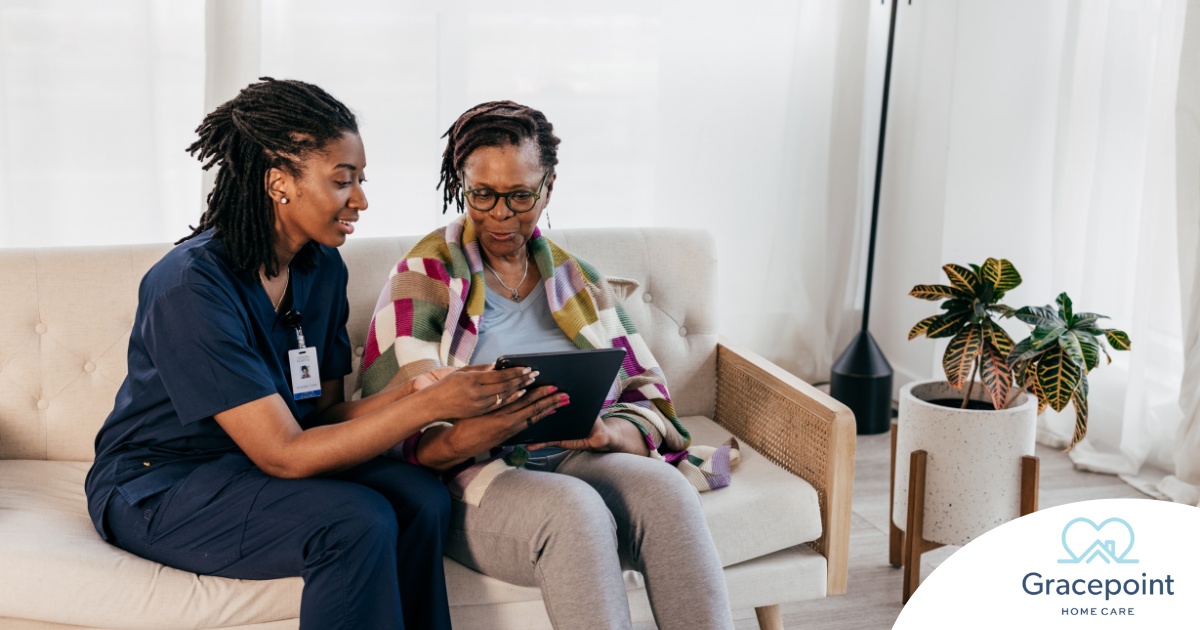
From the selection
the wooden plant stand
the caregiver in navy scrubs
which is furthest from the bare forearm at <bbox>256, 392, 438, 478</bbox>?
the wooden plant stand

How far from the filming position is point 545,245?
2070 mm

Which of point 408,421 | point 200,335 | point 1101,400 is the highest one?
point 200,335

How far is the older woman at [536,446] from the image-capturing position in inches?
65.1

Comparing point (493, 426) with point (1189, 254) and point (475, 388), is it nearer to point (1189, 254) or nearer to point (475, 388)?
point (475, 388)

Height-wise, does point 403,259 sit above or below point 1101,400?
above

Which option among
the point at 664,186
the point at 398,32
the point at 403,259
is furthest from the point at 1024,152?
the point at 403,259

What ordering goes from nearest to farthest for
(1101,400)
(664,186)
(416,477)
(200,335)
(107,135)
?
1. (200,335)
2. (416,477)
3. (107,135)
4. (1101,400)
5. (664,186)

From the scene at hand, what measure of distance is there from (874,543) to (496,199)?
1328 millimetres

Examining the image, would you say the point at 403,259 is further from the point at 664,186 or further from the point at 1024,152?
the point at 1024,152

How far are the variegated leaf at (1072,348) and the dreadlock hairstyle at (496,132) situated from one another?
3.48 ft

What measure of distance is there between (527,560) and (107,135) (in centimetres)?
199

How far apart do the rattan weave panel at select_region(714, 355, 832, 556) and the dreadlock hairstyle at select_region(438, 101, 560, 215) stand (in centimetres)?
58

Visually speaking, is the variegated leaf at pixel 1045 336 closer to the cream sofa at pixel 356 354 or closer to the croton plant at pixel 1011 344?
the croton plant at pixel 1011 344

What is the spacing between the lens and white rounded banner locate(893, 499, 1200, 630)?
1280 mm
